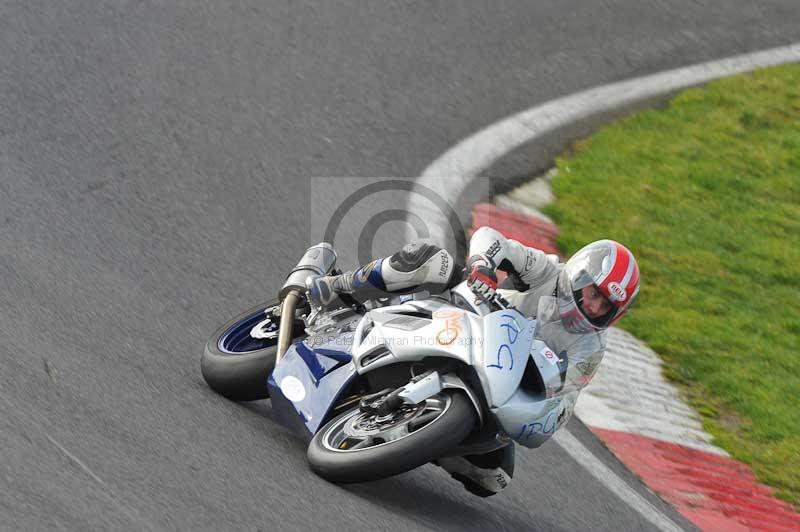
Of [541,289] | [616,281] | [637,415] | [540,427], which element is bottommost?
[637,415]

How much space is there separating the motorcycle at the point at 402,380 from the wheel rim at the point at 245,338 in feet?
0.78

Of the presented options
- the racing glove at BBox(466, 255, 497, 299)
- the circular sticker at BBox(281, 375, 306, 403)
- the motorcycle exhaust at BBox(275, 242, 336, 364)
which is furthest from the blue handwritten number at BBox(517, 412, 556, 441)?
the motorcycle exhaust at BBox(275, 242, 336, 364)

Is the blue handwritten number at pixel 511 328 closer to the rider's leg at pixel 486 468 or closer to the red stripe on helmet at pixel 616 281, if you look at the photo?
the red stripe on helmet at pixel 616 281

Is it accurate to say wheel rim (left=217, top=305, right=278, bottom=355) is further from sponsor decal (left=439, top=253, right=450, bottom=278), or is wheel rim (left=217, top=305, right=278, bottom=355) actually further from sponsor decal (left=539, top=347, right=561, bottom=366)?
sponsor decal (left=539, top=347, right=561, bottom=366)

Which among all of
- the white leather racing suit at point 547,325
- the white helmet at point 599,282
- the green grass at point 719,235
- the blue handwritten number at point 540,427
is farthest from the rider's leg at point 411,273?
the green grass at point 719,235

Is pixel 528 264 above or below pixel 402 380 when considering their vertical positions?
above

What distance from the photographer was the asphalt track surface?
4.74 metres

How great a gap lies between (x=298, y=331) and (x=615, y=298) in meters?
1.80

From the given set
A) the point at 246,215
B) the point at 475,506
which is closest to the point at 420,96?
the point at 246,215

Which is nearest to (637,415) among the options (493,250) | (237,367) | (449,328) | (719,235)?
(493,250)

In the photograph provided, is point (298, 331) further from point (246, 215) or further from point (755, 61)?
point (755, 61)

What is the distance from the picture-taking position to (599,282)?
16.9 feet

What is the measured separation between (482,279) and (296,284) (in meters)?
→ 1.27

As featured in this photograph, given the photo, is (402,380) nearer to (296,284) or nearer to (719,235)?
(296,284)
